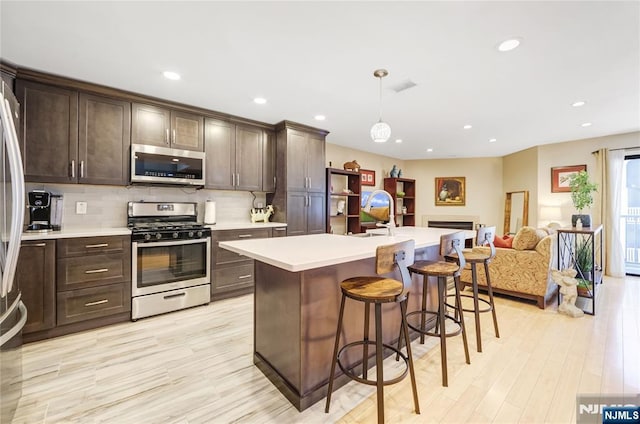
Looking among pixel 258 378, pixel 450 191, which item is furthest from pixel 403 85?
pixel 450 191

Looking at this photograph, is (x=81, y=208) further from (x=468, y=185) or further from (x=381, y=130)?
(x=468, y=185)

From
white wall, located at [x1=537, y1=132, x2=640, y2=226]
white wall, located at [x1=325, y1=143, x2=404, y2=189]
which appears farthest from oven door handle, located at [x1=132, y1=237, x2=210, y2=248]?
white wall, located at [x1=537, y1=132, x2=640, y2=226]

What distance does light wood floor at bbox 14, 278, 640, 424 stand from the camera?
1.62m

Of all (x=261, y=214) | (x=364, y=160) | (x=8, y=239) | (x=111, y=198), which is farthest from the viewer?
(x=364, y=160)

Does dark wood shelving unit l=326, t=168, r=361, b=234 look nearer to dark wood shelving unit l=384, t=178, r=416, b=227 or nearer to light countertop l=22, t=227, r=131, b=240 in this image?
dark wood shelving unit l=384, t=178, r=416, b=227

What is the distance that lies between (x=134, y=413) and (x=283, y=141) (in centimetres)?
341

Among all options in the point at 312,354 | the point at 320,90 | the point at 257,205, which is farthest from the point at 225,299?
the point at 320,90

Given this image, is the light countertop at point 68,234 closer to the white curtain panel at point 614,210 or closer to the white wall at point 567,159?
the white wall at point 567,159

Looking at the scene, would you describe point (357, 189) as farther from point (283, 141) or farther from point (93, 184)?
point (93, 184)

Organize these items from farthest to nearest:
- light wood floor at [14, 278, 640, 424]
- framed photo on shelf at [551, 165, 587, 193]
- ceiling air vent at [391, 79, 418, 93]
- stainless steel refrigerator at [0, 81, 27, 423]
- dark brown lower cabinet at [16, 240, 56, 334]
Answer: framed photo on shelf at [551, 165, 587, 193] → ceiling air vent at [391, 79, 418, 93] → dark brown lower cabinet at [16, 240, 56, 334] → light wood floor at [14, 278, 640, 424] → stainless steel refrigerator at [0, 81, 27, 423]

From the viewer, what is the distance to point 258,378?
1966 millimetres

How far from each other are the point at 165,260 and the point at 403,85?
3.17 meters

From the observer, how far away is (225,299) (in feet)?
11.7

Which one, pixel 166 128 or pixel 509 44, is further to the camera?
pixel 166 128
